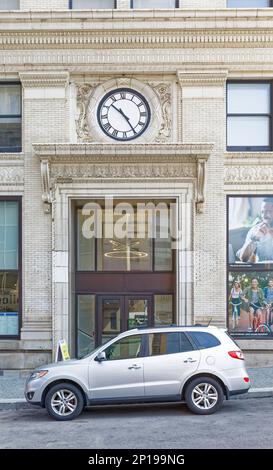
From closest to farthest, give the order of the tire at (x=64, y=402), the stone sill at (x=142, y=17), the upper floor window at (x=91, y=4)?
the tire at (x=64, y=402) → the stone sill at (x=142, y=17) → the upper floor window at (x=91, y=4)

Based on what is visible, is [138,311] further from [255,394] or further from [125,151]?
[255,394]

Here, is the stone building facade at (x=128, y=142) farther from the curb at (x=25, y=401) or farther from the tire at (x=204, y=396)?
the tire at (x=204, y=396)

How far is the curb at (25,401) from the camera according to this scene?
37.2 feet

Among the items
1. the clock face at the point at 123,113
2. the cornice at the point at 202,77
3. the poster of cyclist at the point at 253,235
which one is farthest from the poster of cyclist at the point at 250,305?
the cornice at the point at 202,77

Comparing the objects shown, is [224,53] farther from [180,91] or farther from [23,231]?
[23,231]

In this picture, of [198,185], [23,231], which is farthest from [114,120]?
[23,231]

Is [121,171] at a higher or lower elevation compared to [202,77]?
lower

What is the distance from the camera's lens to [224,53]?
51.0ft

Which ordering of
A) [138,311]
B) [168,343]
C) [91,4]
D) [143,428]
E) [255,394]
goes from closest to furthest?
[143,428] → [168,343] → [255,394] → [91,4] → [138,311]

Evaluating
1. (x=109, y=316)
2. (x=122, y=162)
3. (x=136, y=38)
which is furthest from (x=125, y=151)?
(x=109, y=316)

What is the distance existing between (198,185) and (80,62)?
188 inches

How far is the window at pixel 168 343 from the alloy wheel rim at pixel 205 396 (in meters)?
0.72

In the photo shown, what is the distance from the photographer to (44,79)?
15.5m

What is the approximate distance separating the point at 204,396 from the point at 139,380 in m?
1.23
